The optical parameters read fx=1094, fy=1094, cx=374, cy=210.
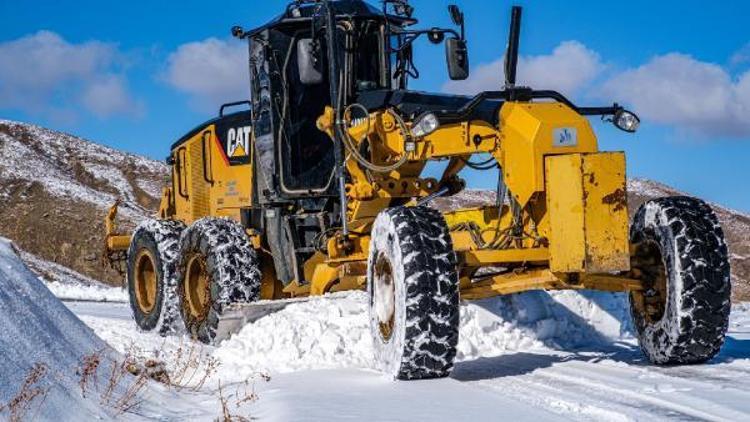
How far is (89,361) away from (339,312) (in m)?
2.81

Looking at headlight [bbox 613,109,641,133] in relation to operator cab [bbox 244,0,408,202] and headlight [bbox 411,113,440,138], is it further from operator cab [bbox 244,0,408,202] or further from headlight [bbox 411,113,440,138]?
operator cab [bbox 244,0,408,202]

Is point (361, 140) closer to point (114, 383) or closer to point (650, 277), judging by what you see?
point (650, 277)

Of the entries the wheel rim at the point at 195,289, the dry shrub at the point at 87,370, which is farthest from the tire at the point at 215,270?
the dry shrub at the point at 87,370

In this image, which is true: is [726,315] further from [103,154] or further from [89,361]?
[103,154]

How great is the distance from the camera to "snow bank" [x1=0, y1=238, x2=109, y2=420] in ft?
18.2

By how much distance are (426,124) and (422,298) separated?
148 centimetres

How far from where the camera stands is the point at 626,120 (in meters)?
7.93

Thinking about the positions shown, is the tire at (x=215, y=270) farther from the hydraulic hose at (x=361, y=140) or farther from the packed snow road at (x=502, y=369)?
the hydraulic hose at (x=361, y=140)

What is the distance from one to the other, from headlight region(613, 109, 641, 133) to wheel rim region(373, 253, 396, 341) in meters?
1.97

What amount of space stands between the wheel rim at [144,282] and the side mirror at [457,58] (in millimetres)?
5239

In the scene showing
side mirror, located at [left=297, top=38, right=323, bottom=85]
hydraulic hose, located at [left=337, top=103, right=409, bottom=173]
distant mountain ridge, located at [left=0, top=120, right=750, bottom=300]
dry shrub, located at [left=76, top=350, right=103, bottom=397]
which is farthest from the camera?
distant mountain ridge, located at [left=0, top=120, right=750, bottom=300]

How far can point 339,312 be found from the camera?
8844mm

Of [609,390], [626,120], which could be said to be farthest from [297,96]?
[609,390]

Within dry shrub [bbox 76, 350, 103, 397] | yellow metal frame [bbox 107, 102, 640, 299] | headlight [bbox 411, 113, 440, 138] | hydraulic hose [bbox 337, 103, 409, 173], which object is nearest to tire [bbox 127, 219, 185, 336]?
yellow metal frame [bbox 107, 102, 640, 299]
